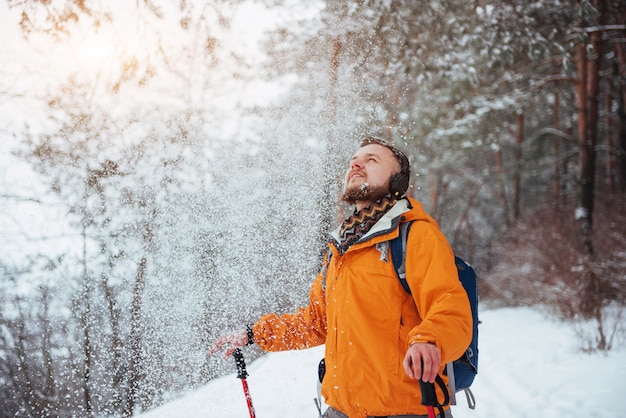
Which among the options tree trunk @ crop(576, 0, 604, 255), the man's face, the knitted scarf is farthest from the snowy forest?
the knitted scarf

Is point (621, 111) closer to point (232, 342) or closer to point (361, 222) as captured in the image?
point (361, 222)

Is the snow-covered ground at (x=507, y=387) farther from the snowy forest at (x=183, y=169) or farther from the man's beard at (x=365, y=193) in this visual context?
the man's beard at (x=365, y=193)

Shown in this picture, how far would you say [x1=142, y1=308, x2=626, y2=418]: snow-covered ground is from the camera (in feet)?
12.3

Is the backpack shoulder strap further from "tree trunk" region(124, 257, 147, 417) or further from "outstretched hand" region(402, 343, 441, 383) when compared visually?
"tree trunk" region(124, 257, 147, 417)

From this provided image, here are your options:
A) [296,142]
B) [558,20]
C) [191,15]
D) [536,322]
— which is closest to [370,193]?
[296,142]

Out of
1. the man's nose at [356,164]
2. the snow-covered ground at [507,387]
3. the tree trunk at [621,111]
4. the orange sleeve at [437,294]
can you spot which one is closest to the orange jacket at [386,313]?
the orange sleeve at [437,294]

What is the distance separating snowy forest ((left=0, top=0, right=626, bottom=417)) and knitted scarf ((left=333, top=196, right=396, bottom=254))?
3772 millimetres

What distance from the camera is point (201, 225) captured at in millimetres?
5781

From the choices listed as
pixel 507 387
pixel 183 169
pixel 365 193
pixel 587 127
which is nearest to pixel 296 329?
pixel 365 193

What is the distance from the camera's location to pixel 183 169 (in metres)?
5.76

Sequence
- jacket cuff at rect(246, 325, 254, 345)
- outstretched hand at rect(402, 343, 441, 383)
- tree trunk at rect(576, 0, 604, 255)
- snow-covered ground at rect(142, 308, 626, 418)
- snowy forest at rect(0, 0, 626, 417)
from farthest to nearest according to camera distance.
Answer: tree trunk at rect(576, 0, 604, 255) < snowy forest at rect(0, 0, 626, 417) < snow-covered ground at rect(142, 308, 626, 418) < jacket cuff at rect(246, 325, 254, 345) < outstretched hand at rect(402, 343, 441, 383)

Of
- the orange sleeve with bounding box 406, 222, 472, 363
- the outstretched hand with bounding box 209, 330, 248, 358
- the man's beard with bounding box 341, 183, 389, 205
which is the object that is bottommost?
the outstretched hand with bounding box 209, 330, 248, 358

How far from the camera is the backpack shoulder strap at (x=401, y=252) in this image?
151cm

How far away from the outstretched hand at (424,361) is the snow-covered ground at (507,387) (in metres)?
2.72
